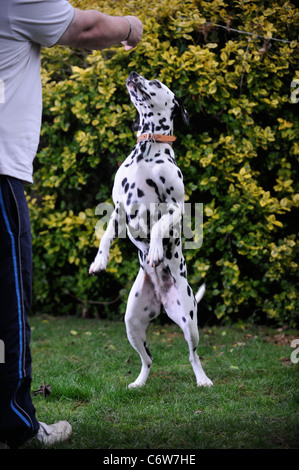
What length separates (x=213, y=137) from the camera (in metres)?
5.75

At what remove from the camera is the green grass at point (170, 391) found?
9.01 ft

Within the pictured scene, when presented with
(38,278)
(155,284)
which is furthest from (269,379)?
(38,278)

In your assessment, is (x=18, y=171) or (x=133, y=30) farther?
(x=133, y=30)

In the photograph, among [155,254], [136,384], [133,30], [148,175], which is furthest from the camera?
[136,384]

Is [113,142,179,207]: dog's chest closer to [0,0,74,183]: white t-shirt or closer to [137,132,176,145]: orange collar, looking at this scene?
[137,132,176,145]: orange collar

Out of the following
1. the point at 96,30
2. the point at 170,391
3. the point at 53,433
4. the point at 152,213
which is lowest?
the point at 170,391

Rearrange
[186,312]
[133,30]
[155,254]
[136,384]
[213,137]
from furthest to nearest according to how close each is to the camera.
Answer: [213,137], [136,384], [186,312], [155,254], [133,30]

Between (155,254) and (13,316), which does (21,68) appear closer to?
(13,316)

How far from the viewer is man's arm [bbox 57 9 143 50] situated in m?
2.50

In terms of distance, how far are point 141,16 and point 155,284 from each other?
294 cm

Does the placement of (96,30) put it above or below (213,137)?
above

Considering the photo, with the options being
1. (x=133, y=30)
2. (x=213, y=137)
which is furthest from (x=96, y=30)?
(x=213, y=137)

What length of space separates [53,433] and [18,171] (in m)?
1.29

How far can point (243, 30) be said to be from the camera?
5.22m
